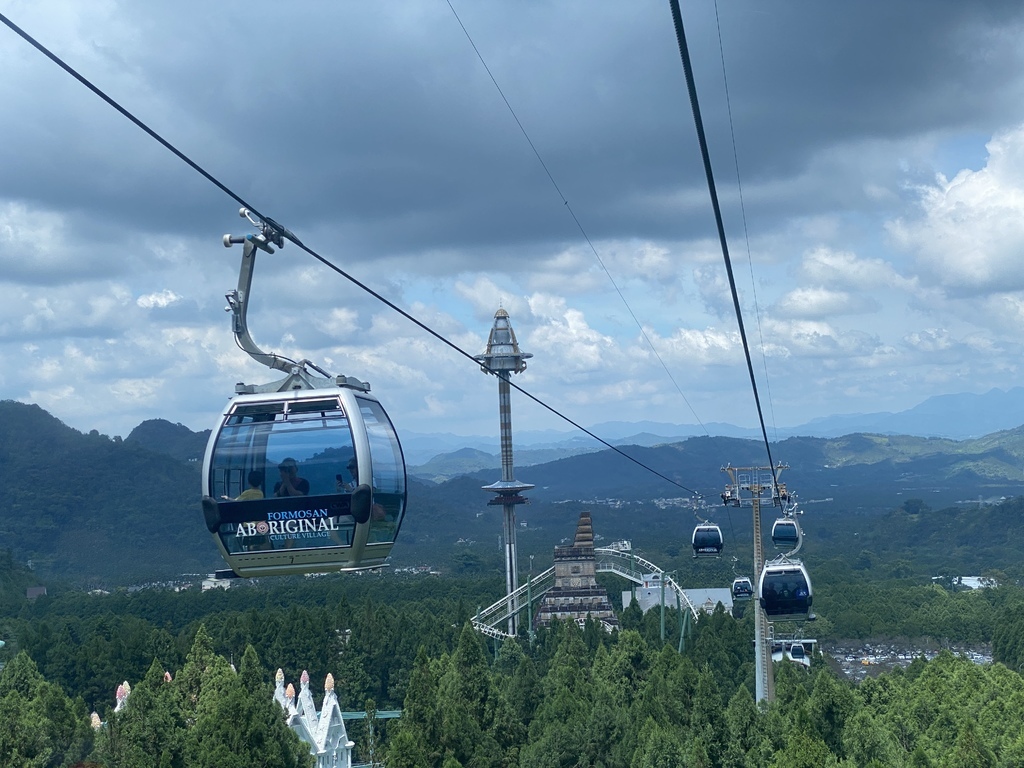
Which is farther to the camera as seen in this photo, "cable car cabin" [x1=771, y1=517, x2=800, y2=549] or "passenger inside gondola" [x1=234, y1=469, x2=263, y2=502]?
"cable car cabin" [x1=771, y1=517, x2=800, y2=549]

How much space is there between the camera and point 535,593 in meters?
115

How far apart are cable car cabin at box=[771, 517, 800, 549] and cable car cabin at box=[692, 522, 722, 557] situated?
5.16m

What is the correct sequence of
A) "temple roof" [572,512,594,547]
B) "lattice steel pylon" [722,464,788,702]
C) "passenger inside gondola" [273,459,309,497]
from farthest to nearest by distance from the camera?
"temple roof" [572,512,594,547] < "lattice steel pylon" [722,464,788,702] < "passenger inside gondola" [273,459,309,497]

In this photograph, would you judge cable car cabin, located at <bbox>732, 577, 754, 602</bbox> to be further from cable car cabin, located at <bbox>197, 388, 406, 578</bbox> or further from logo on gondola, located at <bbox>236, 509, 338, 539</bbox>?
logo on gondola, located at <bbox>236, 509, 338, 539</bbox>

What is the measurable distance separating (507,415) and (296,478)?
103m

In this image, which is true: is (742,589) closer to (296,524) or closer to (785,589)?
(785,589)

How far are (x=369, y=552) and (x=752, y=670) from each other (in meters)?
55.5

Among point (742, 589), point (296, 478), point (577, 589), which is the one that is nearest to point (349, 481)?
point (296, 478)

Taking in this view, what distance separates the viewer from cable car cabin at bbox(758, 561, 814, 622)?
43906mm

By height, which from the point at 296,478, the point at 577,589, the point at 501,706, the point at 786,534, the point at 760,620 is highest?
the point at 296,478

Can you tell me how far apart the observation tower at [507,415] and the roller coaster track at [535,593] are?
2.45 metres

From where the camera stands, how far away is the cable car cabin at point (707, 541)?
61406mm

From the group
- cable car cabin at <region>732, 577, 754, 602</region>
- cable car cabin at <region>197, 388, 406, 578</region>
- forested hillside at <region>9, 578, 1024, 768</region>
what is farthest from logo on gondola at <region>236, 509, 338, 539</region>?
cable car cabin at <region>732, 577, 754, 602</region>

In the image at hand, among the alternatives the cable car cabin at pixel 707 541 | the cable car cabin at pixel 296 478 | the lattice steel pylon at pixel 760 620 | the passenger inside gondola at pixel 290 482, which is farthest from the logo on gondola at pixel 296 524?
the cable car cabin at pixel 707 541
